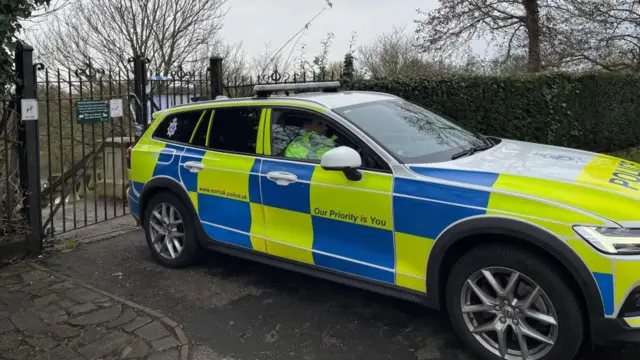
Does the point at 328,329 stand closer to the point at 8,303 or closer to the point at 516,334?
the point at 516,334

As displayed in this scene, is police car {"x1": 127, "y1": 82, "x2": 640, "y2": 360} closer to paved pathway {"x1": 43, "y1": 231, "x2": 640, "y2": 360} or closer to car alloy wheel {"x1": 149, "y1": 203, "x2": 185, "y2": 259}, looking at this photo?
car alloy wheel {"x1": 149, "y1": 203, "x2": 185, "y2": 259}

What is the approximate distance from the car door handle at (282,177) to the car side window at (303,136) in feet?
0.49

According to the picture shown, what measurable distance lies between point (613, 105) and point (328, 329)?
10.2 metres

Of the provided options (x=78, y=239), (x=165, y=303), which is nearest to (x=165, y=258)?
(x=165, y=303)

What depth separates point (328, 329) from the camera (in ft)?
12.4

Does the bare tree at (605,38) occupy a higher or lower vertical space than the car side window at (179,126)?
higher

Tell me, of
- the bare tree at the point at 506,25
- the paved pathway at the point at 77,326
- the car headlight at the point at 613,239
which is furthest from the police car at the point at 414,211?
the bare tree at the point at 506,25

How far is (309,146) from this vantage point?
13.2 ft

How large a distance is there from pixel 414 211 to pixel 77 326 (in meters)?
2.55

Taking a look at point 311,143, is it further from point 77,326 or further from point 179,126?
point 77,326

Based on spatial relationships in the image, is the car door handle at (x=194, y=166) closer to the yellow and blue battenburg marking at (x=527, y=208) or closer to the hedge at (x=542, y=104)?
the yellow and blue battenburg marking at (x=527, y=208)

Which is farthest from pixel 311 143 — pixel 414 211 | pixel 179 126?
pixel 179 126

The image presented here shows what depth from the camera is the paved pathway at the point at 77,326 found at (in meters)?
3.54

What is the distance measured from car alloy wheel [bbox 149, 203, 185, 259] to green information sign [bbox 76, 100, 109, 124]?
174cm
